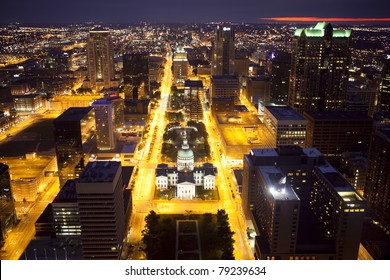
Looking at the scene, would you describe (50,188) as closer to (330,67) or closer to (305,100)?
(305,100)

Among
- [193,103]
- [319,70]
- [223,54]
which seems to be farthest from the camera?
[223,54]

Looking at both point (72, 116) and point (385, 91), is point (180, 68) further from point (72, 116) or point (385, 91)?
point (72, 116)

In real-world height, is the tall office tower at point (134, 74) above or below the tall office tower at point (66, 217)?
above

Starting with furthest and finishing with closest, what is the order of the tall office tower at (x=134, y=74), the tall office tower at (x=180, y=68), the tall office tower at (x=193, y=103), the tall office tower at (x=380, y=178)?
the tall office tower at (x=180, y=68), the tall office tower at (x=134, y=74), the tall office tower at (x=193, y=103), the tall office tower at (x=380, y=178)

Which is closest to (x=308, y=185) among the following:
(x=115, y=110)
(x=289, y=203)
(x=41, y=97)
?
(x=289, y=203)

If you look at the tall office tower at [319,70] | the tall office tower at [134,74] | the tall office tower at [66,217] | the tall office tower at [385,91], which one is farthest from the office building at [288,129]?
the tall office tower at [134,74]

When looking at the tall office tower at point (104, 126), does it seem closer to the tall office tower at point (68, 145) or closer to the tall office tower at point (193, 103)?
the tall office tower at point (68, 145)

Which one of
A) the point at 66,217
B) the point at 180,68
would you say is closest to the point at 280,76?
the point at 180,68
